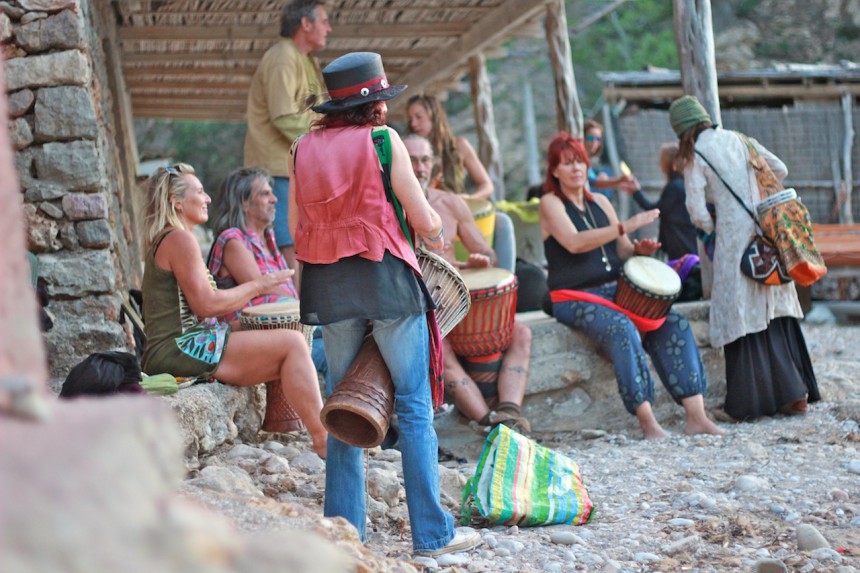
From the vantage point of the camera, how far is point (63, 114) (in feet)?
16.0

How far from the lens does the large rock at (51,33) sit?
483 centimetres

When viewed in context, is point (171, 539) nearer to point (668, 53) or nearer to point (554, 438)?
point (554, 438)

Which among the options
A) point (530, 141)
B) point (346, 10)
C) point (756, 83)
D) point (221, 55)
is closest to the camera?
point (346, 10)

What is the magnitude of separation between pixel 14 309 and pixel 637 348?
460 cm

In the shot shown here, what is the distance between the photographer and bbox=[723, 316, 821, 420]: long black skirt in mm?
5965

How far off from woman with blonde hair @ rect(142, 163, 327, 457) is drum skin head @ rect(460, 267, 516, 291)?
1.34m

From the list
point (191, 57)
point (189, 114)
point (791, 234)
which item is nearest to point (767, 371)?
point (791, 234)

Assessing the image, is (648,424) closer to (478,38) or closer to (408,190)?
(408,190)

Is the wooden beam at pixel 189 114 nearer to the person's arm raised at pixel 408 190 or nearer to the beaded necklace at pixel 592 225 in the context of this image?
the beaded necklace at pixel 592 225

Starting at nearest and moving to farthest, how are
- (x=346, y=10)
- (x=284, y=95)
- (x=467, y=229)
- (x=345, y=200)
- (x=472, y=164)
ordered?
(x=345, y=200) < (x=467, y=229) < (x=284, y=95) < (x=472, y=164) < (x=346, y=10)

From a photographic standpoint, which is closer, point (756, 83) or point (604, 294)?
point (604, 294)

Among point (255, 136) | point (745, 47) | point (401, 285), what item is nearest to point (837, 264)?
point (255, 136)

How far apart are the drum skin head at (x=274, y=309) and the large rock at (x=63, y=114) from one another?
1.17m

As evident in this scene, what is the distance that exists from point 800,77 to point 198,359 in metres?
11.6
